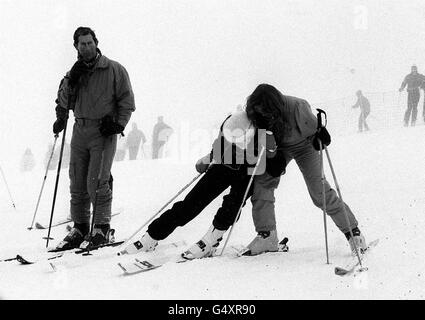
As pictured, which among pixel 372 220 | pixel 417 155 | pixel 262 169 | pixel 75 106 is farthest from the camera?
pixel 417 155

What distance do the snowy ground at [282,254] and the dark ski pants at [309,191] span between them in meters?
0.27

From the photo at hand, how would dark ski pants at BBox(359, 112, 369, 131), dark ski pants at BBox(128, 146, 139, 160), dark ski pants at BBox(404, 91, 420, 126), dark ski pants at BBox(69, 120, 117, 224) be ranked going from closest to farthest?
dark ski pants at BBox(69, 120, 117, 224), dark ski pants at BBox(404, 91, 420, 126), dark ski pants at BBox(359, 112, 369, 131), dark ski pants at BBox(128, 146, 139, 160)

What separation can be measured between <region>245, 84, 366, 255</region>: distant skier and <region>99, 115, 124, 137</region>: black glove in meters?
1.21

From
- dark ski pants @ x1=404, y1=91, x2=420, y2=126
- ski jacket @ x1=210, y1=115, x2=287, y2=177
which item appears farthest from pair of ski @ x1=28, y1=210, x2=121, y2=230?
dark ski pants @ x1=404, y1=91, x2=420, y2=126

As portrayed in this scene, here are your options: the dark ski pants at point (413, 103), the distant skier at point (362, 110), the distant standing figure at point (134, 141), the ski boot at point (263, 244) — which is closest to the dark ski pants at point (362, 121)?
the distant skier at point (362, 110)

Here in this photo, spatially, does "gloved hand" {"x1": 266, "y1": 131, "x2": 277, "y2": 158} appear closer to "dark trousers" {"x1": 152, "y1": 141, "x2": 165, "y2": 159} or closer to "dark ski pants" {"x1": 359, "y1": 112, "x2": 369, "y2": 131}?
"dark ski pants" {"x1": 359, "y1": 112, "x2": 369, "y2": 131}

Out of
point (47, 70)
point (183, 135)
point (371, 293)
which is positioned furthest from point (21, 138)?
point (371, 293)

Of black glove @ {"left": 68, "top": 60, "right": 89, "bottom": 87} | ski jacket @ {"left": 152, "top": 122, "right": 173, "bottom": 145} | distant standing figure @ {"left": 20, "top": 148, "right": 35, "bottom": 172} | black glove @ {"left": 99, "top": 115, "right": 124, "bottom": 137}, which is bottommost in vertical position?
distant standing figure @ {"left": 20, "top": 148, "right": 35, "bottom": 172}

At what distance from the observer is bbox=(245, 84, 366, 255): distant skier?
3.12 metres

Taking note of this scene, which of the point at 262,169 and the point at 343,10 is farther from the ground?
the point at 343,10

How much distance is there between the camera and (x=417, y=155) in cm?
716

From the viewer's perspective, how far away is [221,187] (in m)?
3.42

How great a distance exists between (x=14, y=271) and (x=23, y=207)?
4002 millimetres
